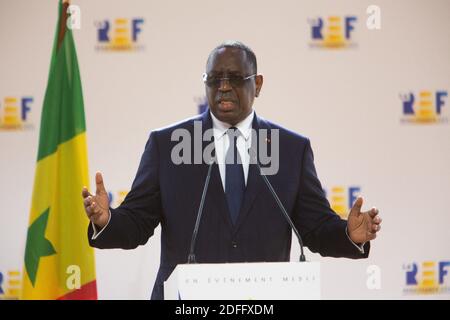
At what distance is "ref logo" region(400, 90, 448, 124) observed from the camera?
385cm

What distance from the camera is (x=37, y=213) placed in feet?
11.3

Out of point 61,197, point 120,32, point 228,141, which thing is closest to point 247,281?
point 228,141

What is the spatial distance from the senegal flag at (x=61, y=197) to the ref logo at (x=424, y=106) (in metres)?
1.86

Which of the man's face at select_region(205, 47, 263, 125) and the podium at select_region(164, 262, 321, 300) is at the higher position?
the man's face at select_region(205, 47, 263, 125)

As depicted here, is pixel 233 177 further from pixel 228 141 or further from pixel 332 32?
pixel 332 32

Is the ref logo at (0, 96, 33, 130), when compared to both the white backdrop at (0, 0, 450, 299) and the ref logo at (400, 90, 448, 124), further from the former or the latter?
the ref logo at (400, 90, 448, 124)

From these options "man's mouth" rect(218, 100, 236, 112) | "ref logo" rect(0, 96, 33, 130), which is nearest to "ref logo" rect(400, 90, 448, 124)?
"man's mouth" rect(218, 100, 236, 112)

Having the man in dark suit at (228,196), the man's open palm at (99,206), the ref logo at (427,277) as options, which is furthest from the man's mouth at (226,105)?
the ref logo at (427,277)

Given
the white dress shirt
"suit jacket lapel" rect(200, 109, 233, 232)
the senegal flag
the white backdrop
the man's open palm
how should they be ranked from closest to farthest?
the man's open palm → "suit jacket lapel" rect(200, 109, 233, 232) → the white dress shirt → the senegal flag → the white backdrop

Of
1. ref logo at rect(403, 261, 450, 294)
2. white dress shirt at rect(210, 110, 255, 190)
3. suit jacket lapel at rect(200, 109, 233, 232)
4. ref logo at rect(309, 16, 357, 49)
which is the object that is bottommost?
ref logo at rect(403, 261, 450, 294)

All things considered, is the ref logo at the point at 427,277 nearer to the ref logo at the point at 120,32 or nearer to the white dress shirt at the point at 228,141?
the white dress shirt at the point at 228,141

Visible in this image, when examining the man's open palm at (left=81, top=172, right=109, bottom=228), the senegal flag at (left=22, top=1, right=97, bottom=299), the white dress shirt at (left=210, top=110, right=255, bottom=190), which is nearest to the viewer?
the man's open palm at (left=81, top=172, right=109, bottom=228)

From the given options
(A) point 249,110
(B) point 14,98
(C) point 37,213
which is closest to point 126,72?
(B) point 14,98

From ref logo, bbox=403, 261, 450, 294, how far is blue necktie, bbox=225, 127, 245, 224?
195 centimetres
